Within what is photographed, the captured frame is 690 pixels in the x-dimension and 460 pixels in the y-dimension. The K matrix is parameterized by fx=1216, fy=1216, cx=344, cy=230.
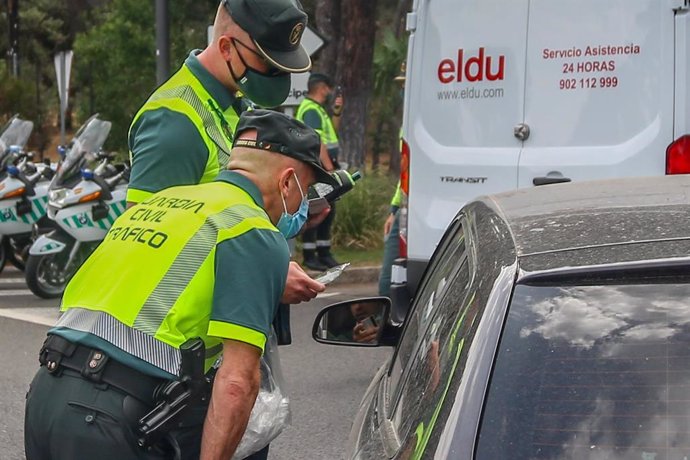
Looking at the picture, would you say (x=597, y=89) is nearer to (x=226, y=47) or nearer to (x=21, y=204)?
(x=226, y=47)

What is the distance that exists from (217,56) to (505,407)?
6.02 feet

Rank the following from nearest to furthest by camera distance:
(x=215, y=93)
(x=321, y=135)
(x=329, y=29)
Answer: (x=215, y=93)
(x=321, y=135)
(x=329, y=29)

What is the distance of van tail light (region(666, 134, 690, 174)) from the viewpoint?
6176 mm

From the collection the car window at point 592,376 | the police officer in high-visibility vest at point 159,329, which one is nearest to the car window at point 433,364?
the car window at point 592,376

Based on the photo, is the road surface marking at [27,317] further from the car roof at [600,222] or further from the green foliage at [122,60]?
the green foliage at [122,60]

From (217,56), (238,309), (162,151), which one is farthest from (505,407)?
(217,56)

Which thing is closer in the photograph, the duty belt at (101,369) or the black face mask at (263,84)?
the duty belt at (101,369)

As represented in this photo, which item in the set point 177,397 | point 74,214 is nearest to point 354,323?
point 177,397

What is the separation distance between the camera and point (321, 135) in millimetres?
11609

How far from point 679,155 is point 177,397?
161 inches

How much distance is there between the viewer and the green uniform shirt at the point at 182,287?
2.74 metres

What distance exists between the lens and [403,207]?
7547mm

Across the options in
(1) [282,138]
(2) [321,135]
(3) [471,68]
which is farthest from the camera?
(2) [321,135]

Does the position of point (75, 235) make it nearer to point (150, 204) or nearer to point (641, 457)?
point (150, 204)
